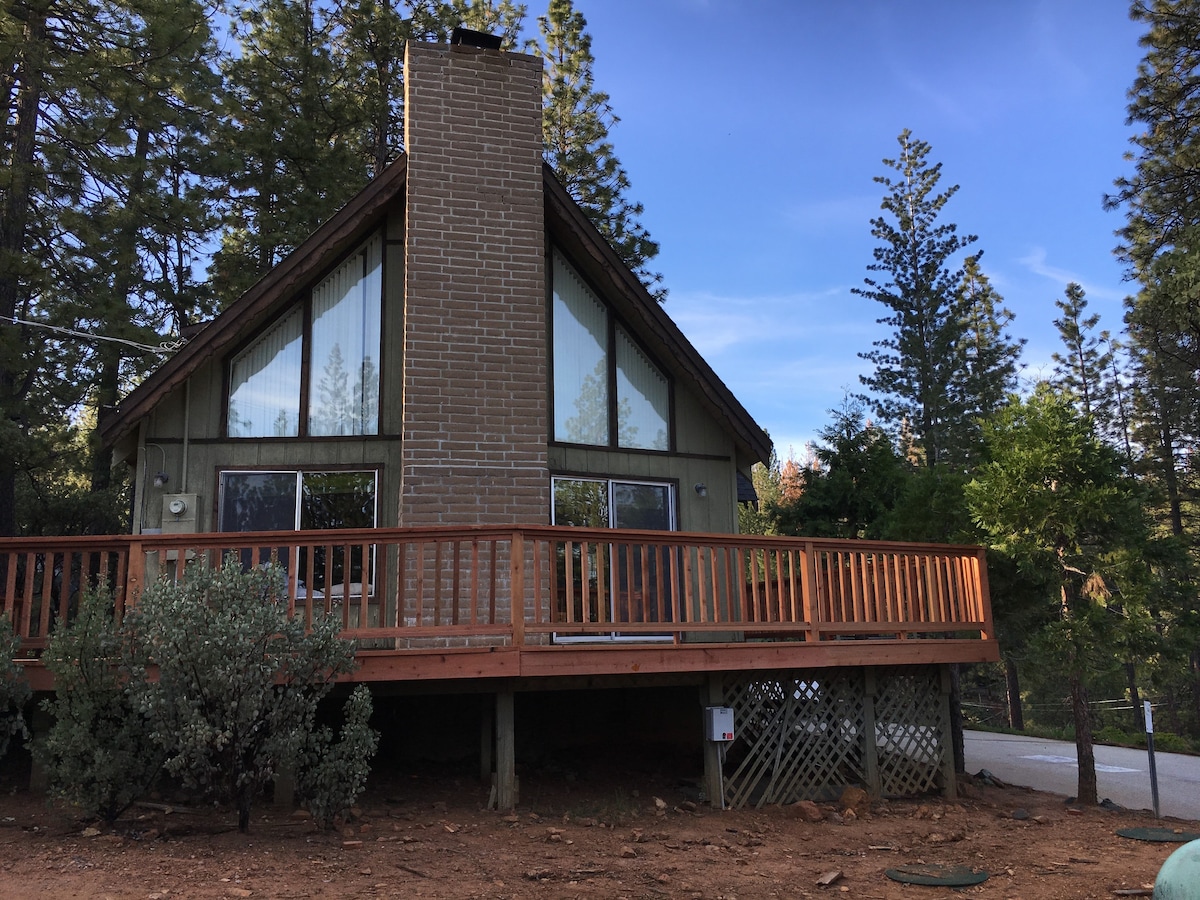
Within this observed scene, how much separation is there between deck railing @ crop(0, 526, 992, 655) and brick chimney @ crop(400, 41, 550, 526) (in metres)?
0.74

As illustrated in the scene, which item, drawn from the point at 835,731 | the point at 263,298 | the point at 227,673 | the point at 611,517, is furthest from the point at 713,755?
the point at 263,298

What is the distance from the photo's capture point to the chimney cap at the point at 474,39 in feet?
35.4

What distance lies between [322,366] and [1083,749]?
9248 millimetres

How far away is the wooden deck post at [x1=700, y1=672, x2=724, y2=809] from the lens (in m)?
A: 8.40

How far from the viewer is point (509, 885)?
5660 mm

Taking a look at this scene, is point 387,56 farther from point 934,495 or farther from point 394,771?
point 394,771

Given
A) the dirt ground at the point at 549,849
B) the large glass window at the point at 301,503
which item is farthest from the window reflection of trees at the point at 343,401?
the dirt ground at the point at 549,849

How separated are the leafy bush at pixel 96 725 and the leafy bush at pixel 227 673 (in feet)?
0.91

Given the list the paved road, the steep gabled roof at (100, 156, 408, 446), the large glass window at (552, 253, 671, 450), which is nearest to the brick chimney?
the steep gabled roof at (100, 156, 408, 446)

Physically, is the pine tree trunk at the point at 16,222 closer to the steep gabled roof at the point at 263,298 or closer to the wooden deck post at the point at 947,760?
the steep gabled roof at the point at 263,298

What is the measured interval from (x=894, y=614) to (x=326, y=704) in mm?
5568

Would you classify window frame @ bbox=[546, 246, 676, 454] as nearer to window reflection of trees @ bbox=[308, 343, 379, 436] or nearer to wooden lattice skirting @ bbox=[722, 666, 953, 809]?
window reflection of trees @ bbox=[308, 343, 379, 436]

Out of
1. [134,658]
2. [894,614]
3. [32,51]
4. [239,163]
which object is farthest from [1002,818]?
[32,51]

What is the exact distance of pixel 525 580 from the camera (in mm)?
9469
